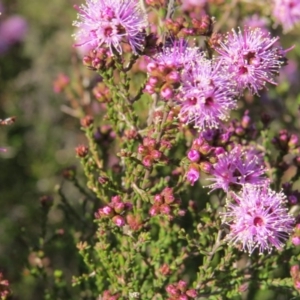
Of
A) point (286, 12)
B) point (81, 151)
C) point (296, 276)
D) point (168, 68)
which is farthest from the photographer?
point (286, 12)

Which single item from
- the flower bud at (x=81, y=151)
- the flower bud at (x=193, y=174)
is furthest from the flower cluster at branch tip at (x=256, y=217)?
the flower bud at (x=81, y=151)

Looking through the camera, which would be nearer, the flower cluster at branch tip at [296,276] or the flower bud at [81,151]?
the flower cluster at branch tip at [296,276]

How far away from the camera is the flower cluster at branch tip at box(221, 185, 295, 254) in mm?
2176

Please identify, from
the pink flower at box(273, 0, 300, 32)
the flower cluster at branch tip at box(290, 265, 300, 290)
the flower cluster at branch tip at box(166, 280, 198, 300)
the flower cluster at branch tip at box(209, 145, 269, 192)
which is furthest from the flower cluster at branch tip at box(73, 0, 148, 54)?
the pink flower at box(273, 0, 300, 32)

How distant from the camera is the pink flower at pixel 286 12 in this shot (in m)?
3.64

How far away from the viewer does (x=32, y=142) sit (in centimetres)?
558

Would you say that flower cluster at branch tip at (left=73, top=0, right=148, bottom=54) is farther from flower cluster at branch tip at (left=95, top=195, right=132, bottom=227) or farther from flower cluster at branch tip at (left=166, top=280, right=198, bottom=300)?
flower cluster at branch tip at (left=166, top=280, right=198, bottom=300)

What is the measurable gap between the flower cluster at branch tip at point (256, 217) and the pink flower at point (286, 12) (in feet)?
5.77

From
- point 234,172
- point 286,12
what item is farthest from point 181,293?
point 286,12

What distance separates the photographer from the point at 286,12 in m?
3.67

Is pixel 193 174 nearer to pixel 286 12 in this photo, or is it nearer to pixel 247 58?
pixel 247 58

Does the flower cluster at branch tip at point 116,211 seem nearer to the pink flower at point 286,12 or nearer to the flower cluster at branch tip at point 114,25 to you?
the flower cluster at branch tip at point 114,25

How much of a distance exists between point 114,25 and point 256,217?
0.95m

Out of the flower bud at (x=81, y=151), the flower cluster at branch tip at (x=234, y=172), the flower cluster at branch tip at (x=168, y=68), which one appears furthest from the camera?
the flower bud at (x=81, y=151)
